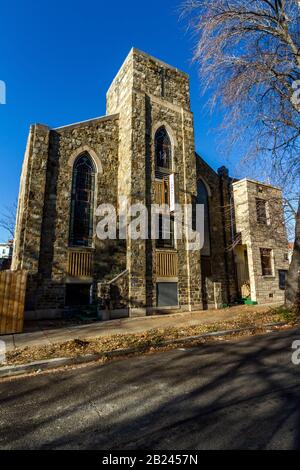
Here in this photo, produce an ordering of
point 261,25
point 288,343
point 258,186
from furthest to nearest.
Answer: point 258,186 → point 261,25 → point 288,343

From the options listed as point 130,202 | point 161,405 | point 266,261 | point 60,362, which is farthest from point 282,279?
point 161,405

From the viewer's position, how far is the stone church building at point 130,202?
40.9 feet

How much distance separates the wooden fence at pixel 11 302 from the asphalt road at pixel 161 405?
4.29 meters

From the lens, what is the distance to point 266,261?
1933cm

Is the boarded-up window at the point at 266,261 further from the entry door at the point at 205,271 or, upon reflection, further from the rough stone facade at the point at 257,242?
the entry door at the point at 205,271

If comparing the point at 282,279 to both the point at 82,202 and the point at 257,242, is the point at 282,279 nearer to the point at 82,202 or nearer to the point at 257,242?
the point at 257,242

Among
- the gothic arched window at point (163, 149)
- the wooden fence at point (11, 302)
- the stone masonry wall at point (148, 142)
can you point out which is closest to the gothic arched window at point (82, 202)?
the stone masonry wall at point (148, 142)

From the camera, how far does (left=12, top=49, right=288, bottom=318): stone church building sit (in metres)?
12.5

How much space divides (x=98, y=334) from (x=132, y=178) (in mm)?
8096

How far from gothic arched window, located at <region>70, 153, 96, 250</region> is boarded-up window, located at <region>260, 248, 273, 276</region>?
12.3 metres

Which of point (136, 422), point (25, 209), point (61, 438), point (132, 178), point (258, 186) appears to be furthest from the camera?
point (258, 186)
